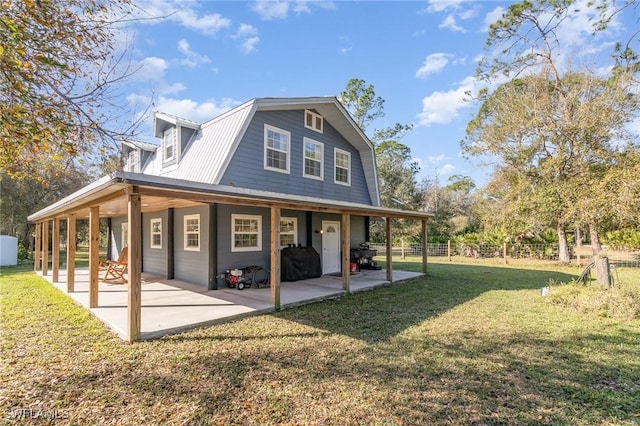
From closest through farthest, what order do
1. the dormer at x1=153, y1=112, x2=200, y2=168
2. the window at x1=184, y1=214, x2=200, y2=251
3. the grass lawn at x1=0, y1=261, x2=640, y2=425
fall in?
the grass lawn at x1=0, y1=261, x2=640, y2=425 → the window at x1=184, y1=214, x2=200, y2=251 → the dormer at x1=153, y1=112, x2=200, y2=168

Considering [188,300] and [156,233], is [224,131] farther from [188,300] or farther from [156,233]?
[156,233]

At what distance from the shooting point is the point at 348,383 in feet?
11.2

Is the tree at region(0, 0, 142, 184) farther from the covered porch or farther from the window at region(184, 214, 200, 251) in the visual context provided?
the window at region(184, 214, 200, 251)

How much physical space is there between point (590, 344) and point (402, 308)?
9.77ft

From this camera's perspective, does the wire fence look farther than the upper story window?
Yes

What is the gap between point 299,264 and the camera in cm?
979

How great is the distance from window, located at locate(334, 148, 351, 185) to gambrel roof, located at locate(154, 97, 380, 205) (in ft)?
2.24

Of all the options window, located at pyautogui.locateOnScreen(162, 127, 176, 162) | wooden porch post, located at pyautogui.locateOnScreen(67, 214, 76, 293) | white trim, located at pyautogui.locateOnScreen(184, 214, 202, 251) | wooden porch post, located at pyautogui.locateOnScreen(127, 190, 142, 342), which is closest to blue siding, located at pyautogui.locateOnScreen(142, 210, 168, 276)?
white trim, located at pyautogui.locateOnScreen(184, 214, 202, 251)

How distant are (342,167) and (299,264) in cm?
405

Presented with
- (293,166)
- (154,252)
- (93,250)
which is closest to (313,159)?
(293,166)

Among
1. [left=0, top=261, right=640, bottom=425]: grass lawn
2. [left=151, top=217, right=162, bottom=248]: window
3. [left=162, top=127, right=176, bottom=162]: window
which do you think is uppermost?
[left=162, top=127, right=176, bottom=162]: window

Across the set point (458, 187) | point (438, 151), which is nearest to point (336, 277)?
point (438, 151)

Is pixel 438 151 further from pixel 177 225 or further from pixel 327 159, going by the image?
pixel 177 225

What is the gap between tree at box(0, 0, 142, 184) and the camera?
10.6 ft
